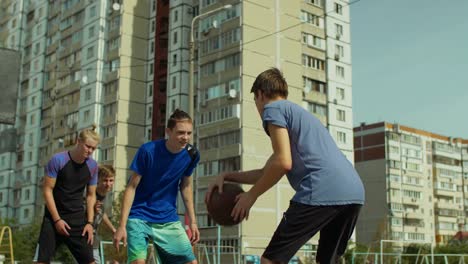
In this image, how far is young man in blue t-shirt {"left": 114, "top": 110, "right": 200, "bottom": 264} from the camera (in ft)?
21.3

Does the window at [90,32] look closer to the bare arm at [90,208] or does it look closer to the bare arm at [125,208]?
the bare arm at [90,208]

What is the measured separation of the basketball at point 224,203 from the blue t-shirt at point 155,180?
3.69 feet

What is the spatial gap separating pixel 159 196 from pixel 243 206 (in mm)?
1817

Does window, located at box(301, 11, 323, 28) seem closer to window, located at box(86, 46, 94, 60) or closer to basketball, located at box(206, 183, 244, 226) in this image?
window, located at box(86, 46, 94, 60)

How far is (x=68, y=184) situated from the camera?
25.4ft

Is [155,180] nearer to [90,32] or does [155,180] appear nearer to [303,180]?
[303,180]

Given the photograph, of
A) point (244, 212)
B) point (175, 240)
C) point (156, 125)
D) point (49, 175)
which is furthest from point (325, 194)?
point (156, 125)

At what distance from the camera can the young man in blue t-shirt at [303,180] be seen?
464cm

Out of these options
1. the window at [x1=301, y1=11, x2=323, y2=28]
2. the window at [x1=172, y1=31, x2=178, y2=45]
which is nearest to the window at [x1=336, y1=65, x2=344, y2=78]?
the window at [x1=301, y1=11, x2=323, y2=28]

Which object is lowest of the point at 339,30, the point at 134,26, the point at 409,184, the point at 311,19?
the point at 409,184

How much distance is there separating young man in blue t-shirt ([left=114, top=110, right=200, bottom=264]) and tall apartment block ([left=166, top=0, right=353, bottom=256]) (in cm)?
4195

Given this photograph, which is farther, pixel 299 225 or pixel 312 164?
pixel 312 164

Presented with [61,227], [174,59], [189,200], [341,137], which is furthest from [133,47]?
[189,200]

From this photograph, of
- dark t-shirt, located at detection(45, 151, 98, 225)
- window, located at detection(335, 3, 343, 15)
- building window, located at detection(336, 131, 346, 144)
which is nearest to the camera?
dark t-shirt, located at detection(45, 151, 98, 225)
